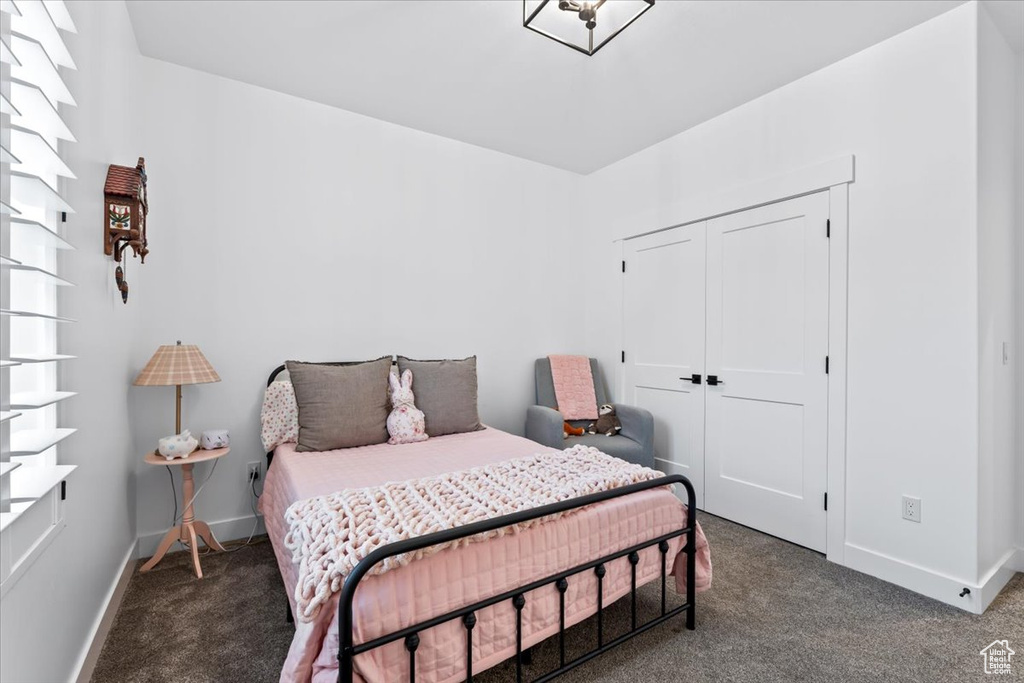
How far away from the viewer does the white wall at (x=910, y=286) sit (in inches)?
81.6

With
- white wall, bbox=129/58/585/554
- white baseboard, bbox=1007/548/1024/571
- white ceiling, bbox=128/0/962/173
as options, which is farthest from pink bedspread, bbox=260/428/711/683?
white ceiling, bbox=128/0/962/173

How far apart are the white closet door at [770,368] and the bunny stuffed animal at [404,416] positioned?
1924 mm

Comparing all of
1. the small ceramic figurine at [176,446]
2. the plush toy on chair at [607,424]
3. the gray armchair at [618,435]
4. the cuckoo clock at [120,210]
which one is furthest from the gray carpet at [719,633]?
the cuckoo clock at [120,210]

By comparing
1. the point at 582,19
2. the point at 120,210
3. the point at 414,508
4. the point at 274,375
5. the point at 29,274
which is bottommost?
the point at 414,508

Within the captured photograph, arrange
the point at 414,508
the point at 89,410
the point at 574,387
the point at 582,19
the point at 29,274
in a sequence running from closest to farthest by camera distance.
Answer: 1. the point at 29,274
2. the point at 414,508
3. the point at 89,410
4. the point at 582,19
5. the point at 574,387

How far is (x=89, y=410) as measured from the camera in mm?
1671

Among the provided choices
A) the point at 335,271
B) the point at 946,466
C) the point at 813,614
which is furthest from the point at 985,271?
the point at 335,271

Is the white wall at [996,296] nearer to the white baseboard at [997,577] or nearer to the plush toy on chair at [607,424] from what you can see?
the white baseboard at [997,577]

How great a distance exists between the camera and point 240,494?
277 cm

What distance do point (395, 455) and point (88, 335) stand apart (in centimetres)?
132

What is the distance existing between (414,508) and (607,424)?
219 cm

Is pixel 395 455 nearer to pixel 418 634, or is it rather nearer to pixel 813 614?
pixel 418 634

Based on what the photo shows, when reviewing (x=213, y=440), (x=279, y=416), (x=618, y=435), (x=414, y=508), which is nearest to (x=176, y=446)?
(x=213, y=440)

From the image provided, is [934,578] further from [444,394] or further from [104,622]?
[104,622]
